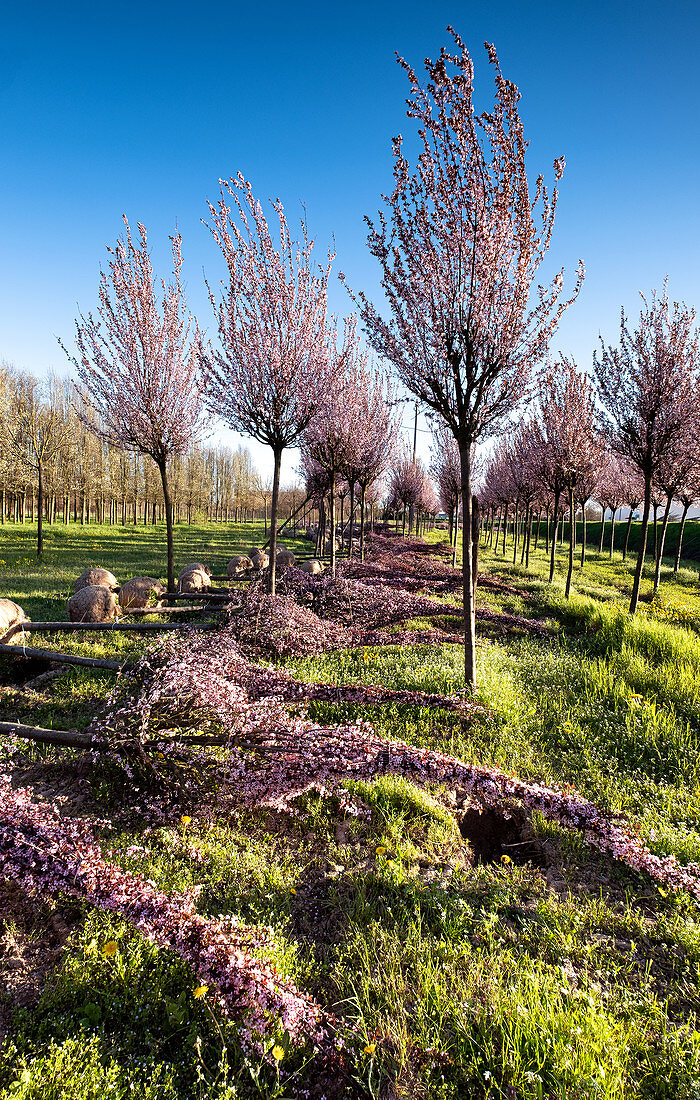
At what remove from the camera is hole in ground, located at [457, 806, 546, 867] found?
3354 millimetres

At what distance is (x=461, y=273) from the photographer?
17.0 ft

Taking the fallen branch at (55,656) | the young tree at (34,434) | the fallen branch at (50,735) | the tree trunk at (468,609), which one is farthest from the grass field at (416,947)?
the young tree at (34,434)

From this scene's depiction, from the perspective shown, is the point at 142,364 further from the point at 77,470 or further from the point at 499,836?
the point at 77,470

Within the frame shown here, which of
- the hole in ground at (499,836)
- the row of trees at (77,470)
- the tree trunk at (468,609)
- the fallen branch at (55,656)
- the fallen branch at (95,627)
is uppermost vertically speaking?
the row of trees at (77,470)

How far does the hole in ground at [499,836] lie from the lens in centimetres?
335

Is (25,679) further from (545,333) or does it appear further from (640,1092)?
(545,333)

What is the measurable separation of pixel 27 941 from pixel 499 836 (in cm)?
315

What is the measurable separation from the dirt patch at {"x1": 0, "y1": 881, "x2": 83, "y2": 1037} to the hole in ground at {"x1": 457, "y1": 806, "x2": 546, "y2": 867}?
2618 millimetres

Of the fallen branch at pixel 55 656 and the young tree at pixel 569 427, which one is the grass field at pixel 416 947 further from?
the young tree at pixel 569 427

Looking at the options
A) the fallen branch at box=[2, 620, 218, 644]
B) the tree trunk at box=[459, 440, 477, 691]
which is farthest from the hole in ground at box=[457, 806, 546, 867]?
the fallen branch at box=[2, 620, 218, 644]

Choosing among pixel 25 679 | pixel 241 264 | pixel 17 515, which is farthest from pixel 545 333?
pixel 17 515

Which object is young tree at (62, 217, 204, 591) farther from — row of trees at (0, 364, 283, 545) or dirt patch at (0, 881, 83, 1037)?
dirt patch at (0, 881, 83, 1037)

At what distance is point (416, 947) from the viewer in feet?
8.07

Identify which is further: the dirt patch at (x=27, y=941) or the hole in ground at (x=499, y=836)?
the hole in ground at (x=499, y=836)
